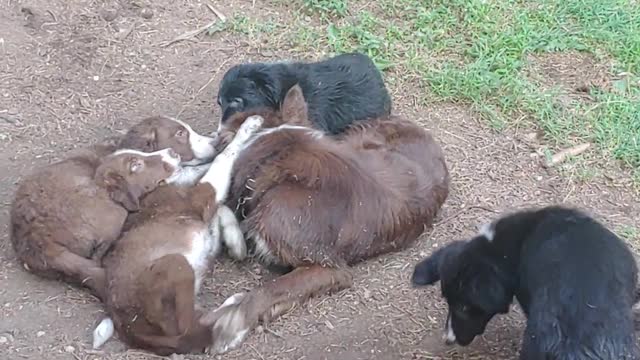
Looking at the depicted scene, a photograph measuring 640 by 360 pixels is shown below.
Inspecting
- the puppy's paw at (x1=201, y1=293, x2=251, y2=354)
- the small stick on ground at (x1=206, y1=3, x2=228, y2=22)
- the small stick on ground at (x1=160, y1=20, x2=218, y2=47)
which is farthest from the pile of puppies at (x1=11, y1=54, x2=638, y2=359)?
the small stick on ground at (x1=206, y1=3, x2=228, y2=22)

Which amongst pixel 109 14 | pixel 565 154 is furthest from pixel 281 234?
pixel 109 14

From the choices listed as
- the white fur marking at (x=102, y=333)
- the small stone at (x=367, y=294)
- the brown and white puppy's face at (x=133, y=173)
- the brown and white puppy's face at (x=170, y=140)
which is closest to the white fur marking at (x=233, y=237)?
the brown and white puppy's face at (x=133, y=173)

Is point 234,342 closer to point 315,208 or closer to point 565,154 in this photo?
point 315,208

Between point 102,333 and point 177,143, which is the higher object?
point 177,143

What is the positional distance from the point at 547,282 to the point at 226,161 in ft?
6.44

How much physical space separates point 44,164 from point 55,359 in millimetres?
1566

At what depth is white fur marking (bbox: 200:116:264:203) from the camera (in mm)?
5645

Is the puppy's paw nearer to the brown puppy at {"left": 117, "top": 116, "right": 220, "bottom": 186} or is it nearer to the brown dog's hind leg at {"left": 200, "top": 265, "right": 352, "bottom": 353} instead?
the brown dog's hind leg at {"left": 200, "top": 265, "right": 352, "bottom": 353}

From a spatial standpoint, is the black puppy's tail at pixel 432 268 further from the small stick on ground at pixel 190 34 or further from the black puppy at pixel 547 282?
the small stick on ground at pixel 190 34

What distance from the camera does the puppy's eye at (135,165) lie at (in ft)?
18.2

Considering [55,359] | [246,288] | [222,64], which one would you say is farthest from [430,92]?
[55,359]

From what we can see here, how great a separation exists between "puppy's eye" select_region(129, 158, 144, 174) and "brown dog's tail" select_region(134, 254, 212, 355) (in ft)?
2.31

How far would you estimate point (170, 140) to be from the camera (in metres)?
5.91

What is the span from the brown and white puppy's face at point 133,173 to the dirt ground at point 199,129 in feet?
Result: 1.81
